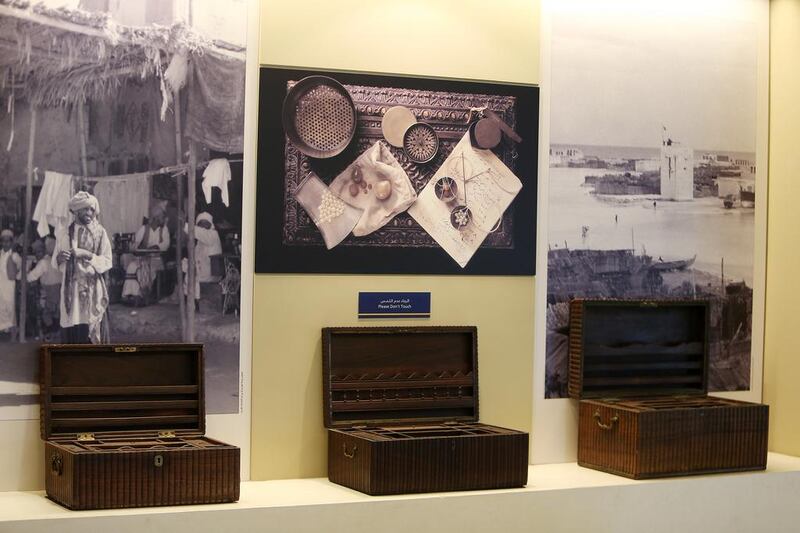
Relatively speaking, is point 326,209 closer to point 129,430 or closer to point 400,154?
point 400,154

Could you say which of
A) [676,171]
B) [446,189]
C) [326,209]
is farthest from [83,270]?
[676,171]

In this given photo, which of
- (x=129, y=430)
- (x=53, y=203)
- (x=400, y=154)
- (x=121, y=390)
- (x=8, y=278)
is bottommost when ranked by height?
(x=129, y=430)

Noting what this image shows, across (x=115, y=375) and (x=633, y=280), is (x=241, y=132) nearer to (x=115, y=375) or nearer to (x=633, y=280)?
(x=115, y=375)

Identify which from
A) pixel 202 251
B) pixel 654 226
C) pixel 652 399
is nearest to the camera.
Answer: pixel 202 251

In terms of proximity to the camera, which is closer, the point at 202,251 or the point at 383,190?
the point at 202,251

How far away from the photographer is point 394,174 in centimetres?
555

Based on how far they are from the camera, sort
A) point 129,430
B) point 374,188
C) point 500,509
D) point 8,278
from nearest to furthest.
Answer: point 8,278, point 129,430, point 500,509, point 374,188

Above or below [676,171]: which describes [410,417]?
below

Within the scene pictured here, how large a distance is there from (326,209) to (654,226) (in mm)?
1877

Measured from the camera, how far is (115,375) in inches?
197

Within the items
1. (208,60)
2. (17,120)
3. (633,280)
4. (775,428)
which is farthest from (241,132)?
(775,428)

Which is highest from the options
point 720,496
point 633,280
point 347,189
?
point 347,189

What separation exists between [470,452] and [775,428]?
2.23m

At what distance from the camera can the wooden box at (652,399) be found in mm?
5531
